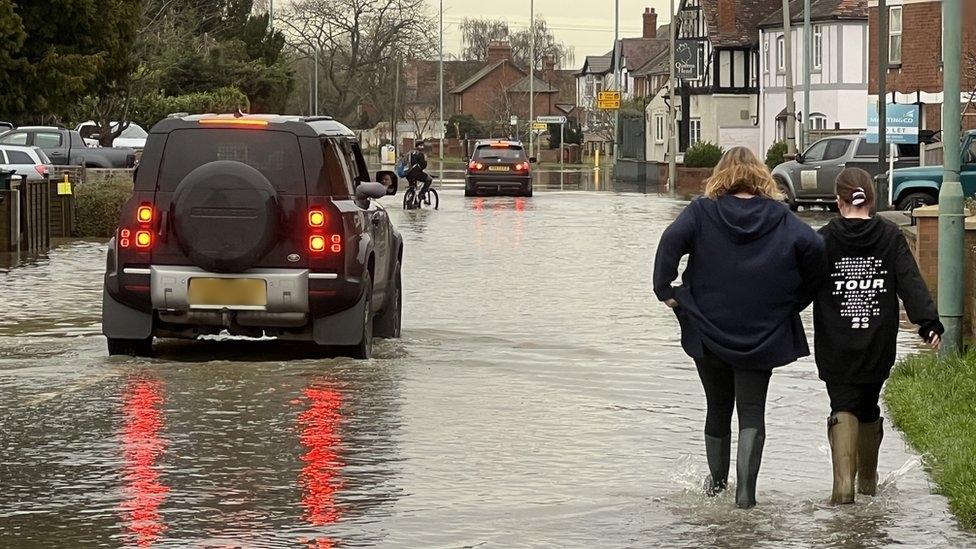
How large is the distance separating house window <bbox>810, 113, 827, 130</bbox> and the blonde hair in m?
67.1

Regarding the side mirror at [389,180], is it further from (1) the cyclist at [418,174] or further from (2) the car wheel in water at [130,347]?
(1) the cyclist at [418,174]

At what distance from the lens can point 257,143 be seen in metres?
13.4

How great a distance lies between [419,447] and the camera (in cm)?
1008

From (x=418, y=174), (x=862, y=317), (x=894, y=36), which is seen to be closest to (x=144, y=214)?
(x=862, y=317)

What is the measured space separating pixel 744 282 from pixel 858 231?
635 mm

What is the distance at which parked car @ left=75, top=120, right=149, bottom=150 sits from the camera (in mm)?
53406

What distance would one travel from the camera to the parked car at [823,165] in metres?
40.6

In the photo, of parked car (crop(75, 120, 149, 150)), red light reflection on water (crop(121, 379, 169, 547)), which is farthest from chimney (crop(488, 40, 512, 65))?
red light reflection on water (crop(121, 379, 169, 547))

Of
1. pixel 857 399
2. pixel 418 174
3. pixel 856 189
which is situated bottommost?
pixel 857 399

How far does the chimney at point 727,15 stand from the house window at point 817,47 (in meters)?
9.58

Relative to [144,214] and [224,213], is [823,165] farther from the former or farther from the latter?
[224,213]

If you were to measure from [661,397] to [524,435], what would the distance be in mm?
1908

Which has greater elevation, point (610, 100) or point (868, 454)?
point (610, 100)

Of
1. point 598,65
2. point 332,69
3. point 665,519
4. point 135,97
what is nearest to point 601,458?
point 665,519
